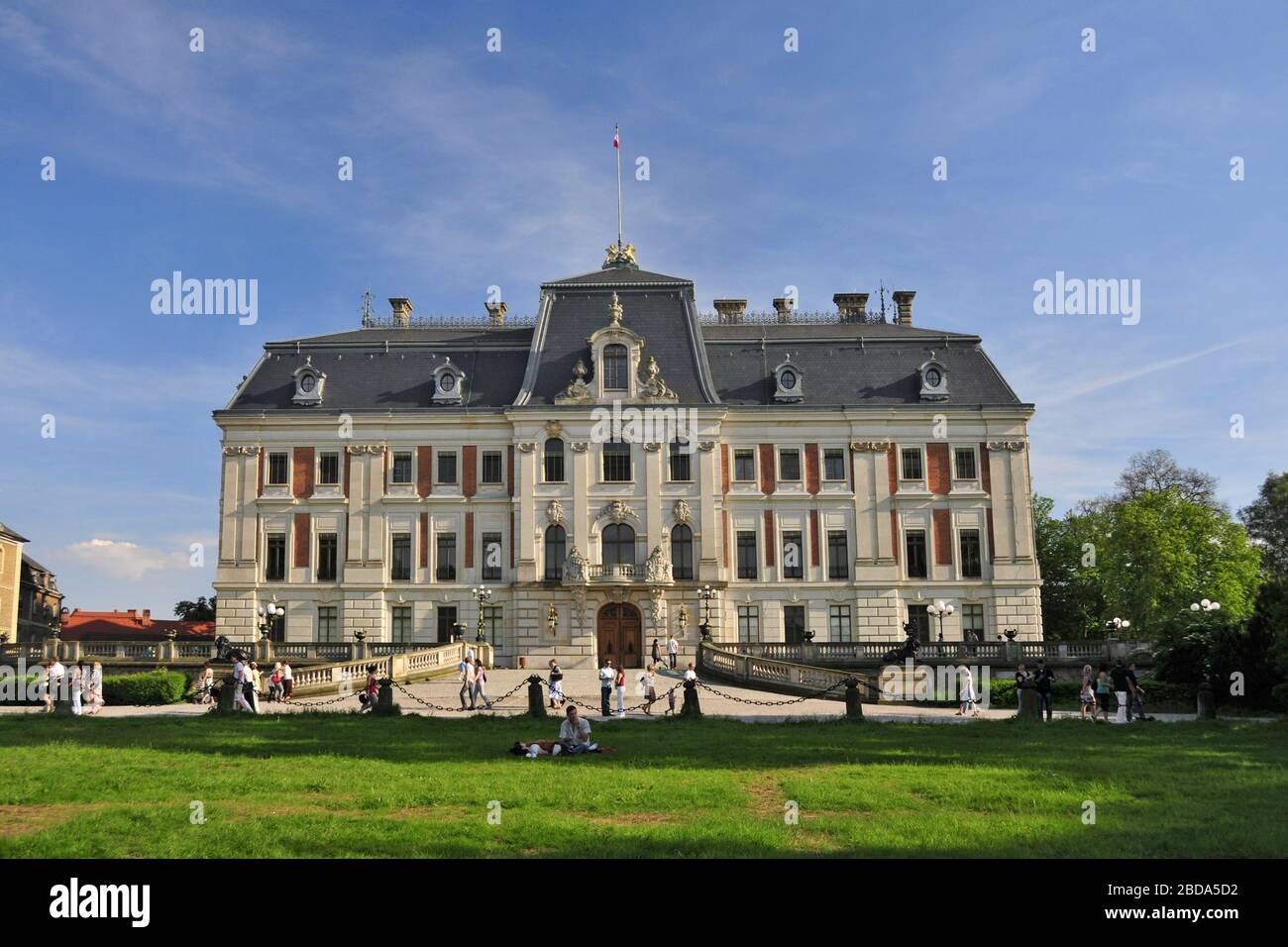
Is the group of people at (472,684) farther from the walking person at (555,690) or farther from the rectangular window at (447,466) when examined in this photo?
the rectangular window at (447,466)

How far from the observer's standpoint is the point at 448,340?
5675cm

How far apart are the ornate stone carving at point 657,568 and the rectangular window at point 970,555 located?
47.7 ft

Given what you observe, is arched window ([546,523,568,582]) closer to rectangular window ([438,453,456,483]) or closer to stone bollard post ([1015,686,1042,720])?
rectangular window ([438,453,456,483])

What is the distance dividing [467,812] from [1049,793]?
7.74m

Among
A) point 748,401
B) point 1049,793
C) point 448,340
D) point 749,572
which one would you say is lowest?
point 1049,793

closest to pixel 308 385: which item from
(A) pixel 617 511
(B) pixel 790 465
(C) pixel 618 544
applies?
(A) pixel 617 511

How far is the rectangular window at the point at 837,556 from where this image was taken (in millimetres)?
53281

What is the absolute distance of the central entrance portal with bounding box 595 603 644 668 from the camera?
5159cm

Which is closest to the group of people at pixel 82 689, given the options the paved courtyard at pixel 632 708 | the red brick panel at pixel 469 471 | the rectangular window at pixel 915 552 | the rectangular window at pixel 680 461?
the paved courtyard at pixel 632 708

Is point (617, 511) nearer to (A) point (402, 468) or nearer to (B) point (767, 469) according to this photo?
(B) point (767, 469)

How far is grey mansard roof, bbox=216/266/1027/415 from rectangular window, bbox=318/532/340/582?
630 centimetres

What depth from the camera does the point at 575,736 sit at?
66.5 feet
